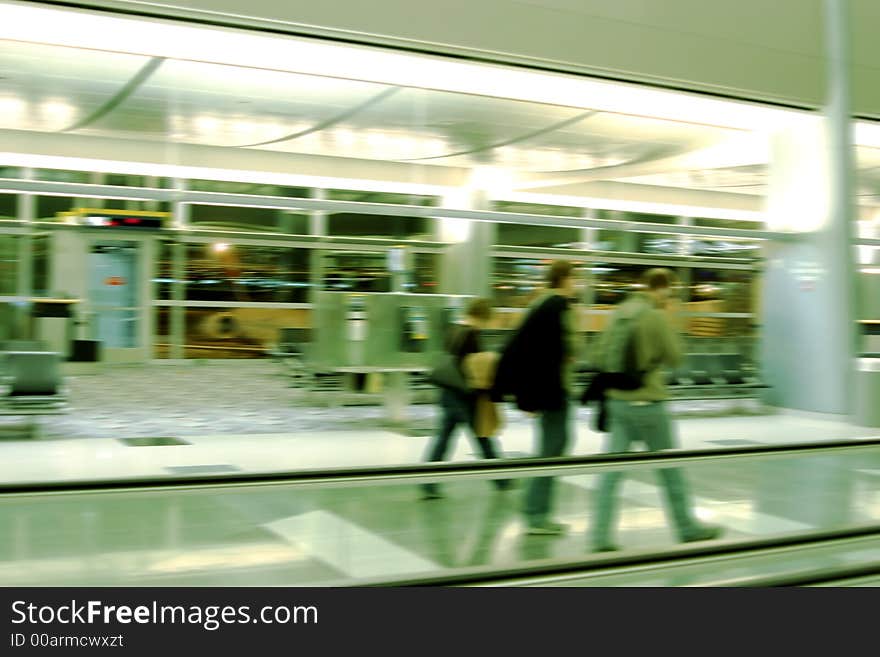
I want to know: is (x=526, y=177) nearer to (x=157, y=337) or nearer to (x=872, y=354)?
(x=157, y=337)

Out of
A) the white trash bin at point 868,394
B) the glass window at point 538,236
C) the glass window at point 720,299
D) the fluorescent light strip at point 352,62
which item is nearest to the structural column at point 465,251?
the glass window at point 538,236

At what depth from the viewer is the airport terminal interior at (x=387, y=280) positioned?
19.1 ft

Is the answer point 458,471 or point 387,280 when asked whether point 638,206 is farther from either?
point 458,471

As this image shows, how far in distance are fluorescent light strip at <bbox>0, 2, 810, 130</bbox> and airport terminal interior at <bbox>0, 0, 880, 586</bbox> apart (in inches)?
1.7

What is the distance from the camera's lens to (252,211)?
9641mm

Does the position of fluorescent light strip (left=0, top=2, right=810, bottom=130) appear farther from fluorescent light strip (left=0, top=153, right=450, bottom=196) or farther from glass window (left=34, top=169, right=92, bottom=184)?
glass window (left=34, top=169, right=92, bottom=184)

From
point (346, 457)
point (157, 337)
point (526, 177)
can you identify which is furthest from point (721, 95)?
point (157, 337)

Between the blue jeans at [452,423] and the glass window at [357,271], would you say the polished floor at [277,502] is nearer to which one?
the blue jeans at [452,423]

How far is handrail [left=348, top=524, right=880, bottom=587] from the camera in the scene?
4742mm

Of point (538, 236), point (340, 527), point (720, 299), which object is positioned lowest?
point (340, 527)

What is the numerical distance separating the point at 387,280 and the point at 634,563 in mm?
5736

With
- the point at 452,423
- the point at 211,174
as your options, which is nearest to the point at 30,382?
the point at 211,174

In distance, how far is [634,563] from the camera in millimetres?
5258

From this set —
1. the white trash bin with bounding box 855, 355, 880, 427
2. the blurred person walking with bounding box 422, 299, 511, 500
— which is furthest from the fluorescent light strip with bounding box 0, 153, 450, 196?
the white trash bin with bounding box 855, 355, 880, 427
